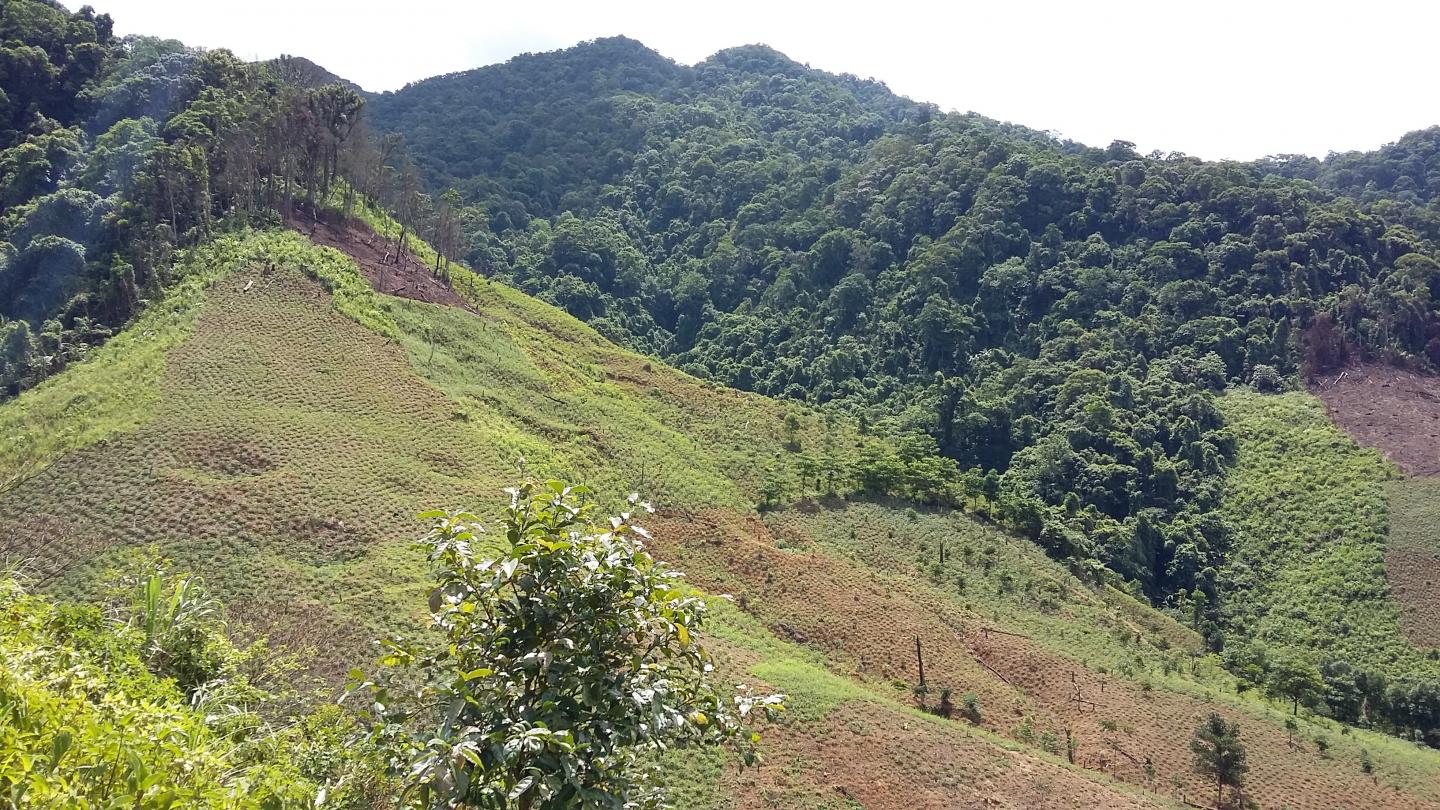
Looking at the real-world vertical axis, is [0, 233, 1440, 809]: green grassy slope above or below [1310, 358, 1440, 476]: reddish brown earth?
below

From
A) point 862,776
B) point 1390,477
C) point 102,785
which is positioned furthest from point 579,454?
point 1390,477

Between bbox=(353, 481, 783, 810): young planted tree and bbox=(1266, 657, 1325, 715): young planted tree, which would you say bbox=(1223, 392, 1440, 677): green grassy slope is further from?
bbox=(353, 481, 783, 810): young planted tree

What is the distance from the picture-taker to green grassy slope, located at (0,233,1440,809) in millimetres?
18062

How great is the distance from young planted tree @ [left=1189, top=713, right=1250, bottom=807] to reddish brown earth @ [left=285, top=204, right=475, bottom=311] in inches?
1421

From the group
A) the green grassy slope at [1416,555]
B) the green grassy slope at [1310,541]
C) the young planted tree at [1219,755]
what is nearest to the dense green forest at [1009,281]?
the green grassy slope at [1310,541]

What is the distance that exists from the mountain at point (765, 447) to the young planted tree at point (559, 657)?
8.4 inches

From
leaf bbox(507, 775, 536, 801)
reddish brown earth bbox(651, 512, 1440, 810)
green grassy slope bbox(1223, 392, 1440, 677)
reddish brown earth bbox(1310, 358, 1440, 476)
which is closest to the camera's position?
leaf bbox(507, 775, 536, 801)

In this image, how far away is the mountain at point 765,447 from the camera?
634 inches

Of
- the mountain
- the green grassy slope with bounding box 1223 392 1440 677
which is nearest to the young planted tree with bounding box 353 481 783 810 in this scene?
the mountain

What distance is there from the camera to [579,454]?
31812 millimetres

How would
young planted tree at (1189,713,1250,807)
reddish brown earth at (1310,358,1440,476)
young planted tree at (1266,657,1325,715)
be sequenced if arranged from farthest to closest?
reddish brown earth at (1310,358,1440,476), young planted tree at (1266,657,1325,715), young planted tree at (1189,713,1250,807)

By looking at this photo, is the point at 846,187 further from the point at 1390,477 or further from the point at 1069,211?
the point at 1390,477

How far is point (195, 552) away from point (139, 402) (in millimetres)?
8159

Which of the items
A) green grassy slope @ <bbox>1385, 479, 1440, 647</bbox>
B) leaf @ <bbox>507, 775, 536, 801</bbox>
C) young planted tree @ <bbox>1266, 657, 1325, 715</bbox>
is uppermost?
leaf @ <bbox>507, 775, 536, 801</bbox>
